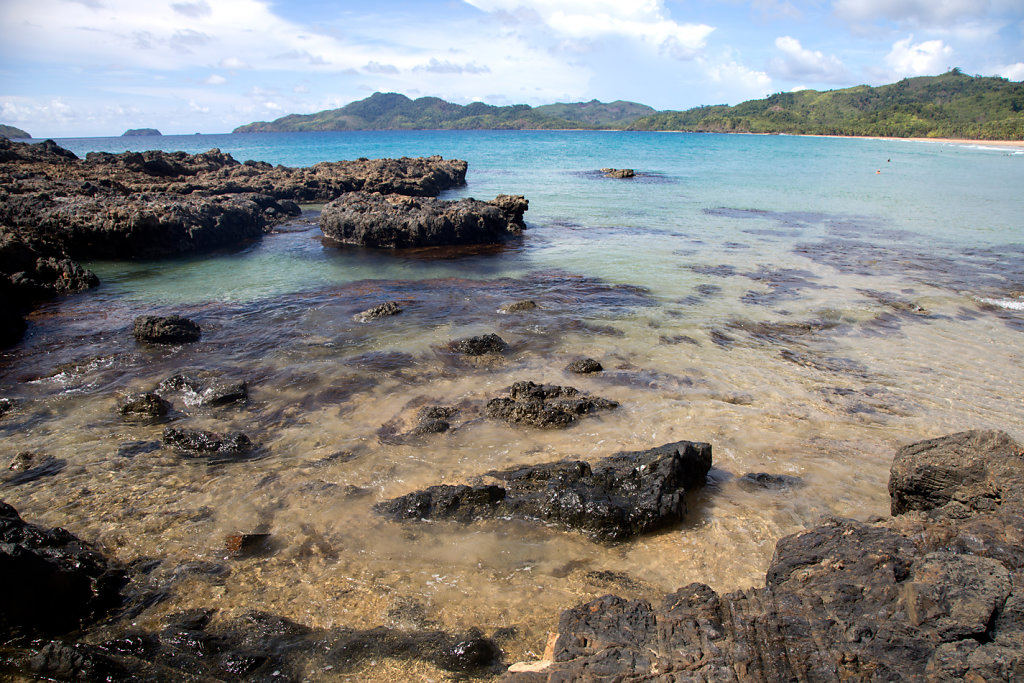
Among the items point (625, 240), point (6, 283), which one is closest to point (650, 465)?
point (6, 283)

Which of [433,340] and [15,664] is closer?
[15,664]

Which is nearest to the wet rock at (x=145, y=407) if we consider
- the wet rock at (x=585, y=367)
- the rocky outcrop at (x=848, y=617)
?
the wet rock at (x=585, y=367)

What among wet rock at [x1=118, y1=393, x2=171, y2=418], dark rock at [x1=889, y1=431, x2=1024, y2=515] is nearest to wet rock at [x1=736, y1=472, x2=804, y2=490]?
dark rock at [x1=889, y1=431, x2=1024, y2=515]

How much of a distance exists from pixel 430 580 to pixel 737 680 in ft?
8.87

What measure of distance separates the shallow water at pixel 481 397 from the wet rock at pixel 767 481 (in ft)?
0.42

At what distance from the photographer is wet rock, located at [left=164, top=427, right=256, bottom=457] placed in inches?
262

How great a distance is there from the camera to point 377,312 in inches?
464

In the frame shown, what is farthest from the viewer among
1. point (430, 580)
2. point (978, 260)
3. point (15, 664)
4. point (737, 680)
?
point (978, 260)

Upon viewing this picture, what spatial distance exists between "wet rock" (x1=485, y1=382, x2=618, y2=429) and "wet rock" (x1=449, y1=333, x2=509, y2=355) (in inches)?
66.6

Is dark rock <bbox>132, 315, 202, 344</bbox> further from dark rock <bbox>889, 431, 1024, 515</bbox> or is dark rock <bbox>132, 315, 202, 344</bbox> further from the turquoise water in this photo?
dark rock <bbox>889, 431, 1024, 515</bbox>

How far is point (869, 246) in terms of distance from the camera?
1886 cm

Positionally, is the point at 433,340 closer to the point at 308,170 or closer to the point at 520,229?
the point at 520,229

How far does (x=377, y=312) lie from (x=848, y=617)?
10289 mm

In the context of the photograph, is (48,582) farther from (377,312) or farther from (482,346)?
(377,312)
